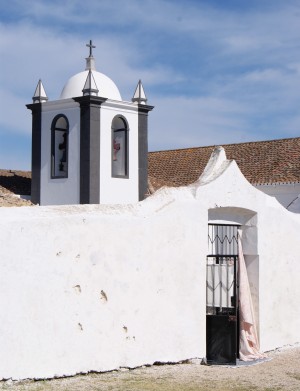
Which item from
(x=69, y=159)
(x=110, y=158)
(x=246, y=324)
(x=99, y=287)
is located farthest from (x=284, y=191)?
(x=99, y=287)

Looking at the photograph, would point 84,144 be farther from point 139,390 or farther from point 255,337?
point 139,390

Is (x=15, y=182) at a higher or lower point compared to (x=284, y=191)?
higher

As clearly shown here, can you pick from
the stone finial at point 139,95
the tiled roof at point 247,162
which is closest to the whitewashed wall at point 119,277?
the stone finial at point 139,95

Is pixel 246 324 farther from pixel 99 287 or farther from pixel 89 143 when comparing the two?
pixel 89 143

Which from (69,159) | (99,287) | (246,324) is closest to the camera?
(99,287)

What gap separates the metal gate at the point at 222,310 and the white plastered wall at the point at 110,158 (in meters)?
9.44

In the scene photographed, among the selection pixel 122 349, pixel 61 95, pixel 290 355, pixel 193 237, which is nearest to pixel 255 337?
pixel 290 355

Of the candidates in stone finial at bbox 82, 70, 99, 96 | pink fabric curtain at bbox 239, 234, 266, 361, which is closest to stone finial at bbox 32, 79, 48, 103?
stone finial at bbox 82, 70, 99, 96

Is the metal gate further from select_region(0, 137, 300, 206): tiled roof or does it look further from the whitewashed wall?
select_region(0, 137, 300, 206): tiled roof

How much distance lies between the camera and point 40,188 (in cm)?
2095

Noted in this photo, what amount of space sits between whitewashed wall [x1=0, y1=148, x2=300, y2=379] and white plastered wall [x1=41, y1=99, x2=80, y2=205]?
391 inches

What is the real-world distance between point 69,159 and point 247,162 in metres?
9.12

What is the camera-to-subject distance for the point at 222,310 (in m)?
10.3

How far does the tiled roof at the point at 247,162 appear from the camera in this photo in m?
25.9
